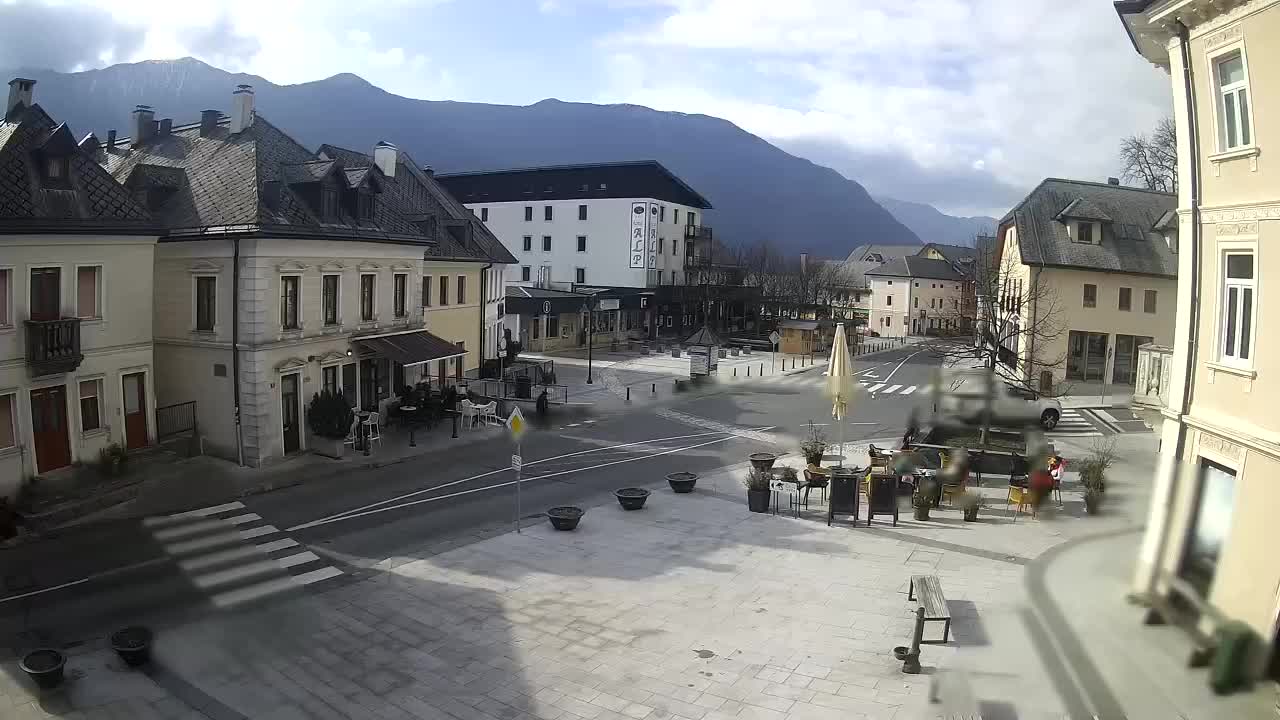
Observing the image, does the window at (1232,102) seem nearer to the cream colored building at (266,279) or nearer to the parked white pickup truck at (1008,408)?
the parked white pickup truck at (1008,408)

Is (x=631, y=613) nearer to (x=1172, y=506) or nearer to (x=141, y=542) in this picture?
(x=1172, y=506)

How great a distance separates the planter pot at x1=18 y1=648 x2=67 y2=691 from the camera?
32.9ft

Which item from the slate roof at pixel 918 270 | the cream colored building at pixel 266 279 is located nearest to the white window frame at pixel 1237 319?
the cream colored building at pixel 266 279

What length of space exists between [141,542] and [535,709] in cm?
1079

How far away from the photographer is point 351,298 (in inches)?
1035

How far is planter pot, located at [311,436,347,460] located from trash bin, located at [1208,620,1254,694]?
21404mm

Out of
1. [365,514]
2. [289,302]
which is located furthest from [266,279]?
[365,514]

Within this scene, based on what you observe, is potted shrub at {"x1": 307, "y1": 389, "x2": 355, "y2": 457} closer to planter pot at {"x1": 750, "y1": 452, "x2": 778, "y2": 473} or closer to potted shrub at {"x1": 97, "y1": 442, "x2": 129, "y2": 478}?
potted shrub at {"x1": 97, "y1": 442, "x2": 129, "y2": 478}

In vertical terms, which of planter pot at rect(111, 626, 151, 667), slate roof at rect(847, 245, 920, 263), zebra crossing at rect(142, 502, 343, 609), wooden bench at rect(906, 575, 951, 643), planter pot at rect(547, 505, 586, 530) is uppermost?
slate roof at rect(847, 245, 920, 263)

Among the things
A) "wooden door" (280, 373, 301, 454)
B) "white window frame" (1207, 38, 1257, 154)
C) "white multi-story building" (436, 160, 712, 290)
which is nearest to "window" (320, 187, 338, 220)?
"wooden door" (280, 373, 301, 454)

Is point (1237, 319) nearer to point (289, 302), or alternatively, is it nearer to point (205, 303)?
point (289, 302)

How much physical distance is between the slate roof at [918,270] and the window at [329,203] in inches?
3288

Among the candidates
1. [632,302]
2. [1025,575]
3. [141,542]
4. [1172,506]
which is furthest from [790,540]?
[632,302]

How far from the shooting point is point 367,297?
2733 cm
